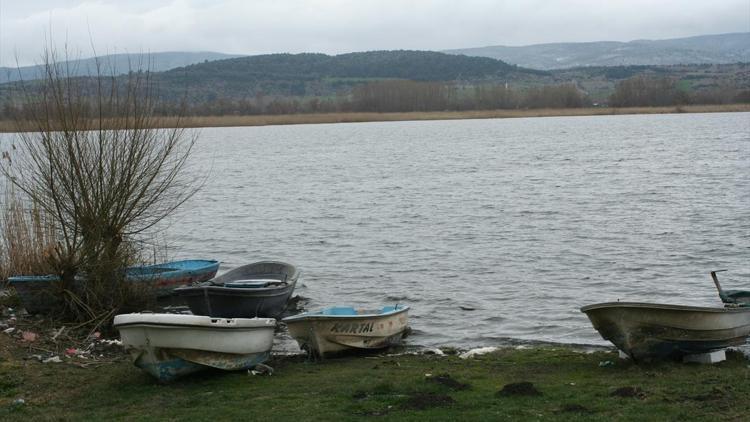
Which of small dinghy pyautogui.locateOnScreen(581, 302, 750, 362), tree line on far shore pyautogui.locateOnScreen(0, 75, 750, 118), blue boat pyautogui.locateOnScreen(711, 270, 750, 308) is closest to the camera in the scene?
small dinghy pyautogui.locateOnScreen(581, 302, 750, 362)

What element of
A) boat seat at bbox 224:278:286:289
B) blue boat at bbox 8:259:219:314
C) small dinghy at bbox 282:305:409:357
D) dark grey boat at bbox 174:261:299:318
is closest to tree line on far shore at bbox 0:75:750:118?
boat seat at bbox 224:278:286:289

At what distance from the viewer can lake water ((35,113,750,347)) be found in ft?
69.4

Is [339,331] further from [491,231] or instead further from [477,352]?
[491,231]

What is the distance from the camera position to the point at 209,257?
2917cm

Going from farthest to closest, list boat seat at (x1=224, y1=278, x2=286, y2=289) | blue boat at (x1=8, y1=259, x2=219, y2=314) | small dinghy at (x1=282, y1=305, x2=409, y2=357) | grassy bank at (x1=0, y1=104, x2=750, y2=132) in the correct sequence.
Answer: grassy bank at (x1=0, y1=104, x2=750, y2=132), boat seat at (x1=224, y1=278, x2=286, y2=289), blue boat at (x1=8, y1=259, x2=219, y2=314), small dinghy at (x1=282, y1=305, x2=409, y2=357)

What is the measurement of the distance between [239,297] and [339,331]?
11.7 ft

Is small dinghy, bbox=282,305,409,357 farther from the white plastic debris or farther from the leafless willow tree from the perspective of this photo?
the leafless willow tree

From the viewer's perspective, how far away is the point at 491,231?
109ft

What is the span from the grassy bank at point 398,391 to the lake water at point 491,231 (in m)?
3.49

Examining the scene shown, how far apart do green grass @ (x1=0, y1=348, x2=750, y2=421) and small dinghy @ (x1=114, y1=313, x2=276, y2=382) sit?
25cm

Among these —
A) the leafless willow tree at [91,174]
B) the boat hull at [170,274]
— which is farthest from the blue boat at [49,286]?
the leafless willow tree at [91,174]

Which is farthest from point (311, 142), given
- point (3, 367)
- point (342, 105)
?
point (3, 367)

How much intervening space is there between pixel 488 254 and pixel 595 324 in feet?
48.1

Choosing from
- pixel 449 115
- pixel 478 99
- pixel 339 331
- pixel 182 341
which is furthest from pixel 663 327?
pixel 478 99
